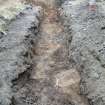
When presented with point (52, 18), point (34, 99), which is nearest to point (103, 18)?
point (52, 18)

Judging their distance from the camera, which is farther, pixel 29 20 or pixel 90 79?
pixel 29 20

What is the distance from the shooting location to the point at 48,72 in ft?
28.1

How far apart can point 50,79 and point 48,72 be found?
1.31ft

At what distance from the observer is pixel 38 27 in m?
11.4

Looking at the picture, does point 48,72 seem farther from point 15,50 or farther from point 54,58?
point 15,50

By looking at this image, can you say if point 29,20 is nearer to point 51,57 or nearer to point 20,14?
point 20,14

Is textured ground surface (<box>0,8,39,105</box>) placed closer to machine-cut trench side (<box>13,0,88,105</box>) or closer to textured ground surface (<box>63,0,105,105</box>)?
machine-cut trench side (<box>13,0,88,105</box>)

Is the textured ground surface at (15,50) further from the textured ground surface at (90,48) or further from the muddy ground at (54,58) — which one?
the textured ground surface at (90,48)

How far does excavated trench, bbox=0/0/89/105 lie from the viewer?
23.8 ft

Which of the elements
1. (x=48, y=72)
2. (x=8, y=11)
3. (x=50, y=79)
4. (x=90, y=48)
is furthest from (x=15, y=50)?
(x=8, y=11)

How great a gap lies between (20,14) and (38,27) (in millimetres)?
933

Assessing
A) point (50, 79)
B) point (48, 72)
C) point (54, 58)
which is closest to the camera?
point (50, 79)

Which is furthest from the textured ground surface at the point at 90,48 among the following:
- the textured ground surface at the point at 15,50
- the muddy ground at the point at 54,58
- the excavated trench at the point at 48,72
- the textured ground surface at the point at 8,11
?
the textured ground surface at the point at 8,11

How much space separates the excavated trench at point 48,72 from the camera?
7.25 metres
